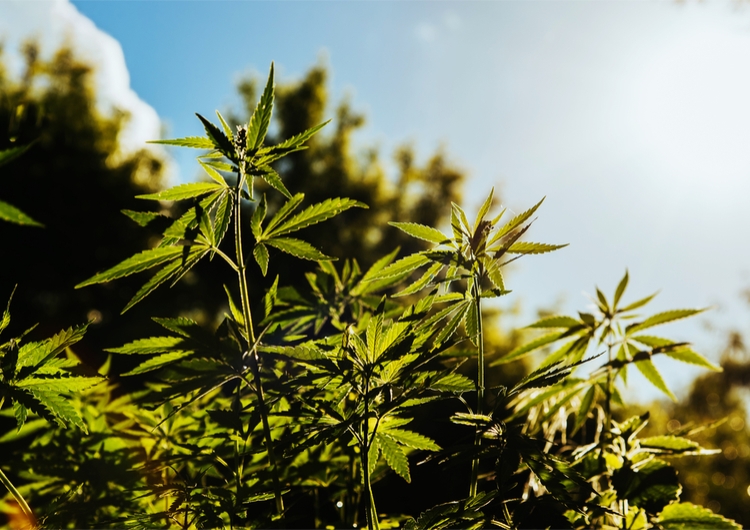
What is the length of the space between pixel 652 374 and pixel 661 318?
11 cm

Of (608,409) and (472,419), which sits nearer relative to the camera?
(472,419)

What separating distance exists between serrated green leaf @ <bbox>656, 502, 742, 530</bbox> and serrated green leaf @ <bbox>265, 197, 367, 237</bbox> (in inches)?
25.1

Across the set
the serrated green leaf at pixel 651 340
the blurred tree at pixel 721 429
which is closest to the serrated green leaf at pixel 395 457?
the serrated green leaf at pixel 651 340

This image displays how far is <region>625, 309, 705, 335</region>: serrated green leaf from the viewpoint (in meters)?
0.82

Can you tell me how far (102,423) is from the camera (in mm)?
907

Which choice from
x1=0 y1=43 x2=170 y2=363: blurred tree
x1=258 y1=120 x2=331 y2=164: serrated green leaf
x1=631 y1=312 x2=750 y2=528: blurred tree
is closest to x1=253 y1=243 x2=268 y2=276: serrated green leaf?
x1=258 y1=120 x2=331 y2=164: serrated green leaf

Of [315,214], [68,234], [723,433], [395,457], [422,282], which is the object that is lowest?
[723,433]

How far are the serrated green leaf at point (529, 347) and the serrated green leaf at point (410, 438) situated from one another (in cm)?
24

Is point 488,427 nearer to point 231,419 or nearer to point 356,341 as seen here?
point 356,341

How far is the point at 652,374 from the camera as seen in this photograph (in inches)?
34.1

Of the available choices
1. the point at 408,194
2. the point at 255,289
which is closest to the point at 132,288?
the point at 255,289

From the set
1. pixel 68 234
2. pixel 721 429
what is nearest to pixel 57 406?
pixel 68 234

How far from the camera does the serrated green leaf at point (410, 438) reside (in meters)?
0.60

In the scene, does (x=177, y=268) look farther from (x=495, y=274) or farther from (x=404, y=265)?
(x=495, y=274)
